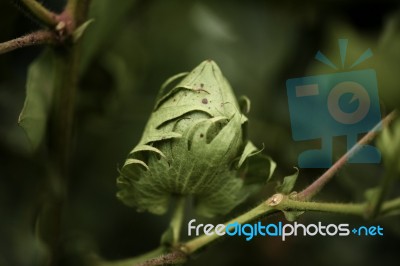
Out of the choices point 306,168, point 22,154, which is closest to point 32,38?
point 22,154

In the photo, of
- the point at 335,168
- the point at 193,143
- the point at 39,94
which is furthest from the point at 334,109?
the point at 39,94

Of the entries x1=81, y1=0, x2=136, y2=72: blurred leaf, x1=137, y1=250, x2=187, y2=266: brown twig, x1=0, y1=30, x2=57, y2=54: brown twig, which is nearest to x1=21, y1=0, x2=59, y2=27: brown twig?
x1=0, y1=30, x2=57, y2=54: brown twig

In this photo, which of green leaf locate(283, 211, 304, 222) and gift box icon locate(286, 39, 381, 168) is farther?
gift box icon locate(286, 39, 381, 168)

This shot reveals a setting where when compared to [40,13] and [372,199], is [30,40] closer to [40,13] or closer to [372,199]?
[40,13]

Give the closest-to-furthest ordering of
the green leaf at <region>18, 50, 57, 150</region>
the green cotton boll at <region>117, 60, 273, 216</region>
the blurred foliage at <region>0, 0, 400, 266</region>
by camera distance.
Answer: the green cotton boll at <region>117, 60, 273, 216</region>, the green leaf at <region>18, 50, 57, 150</region>, the blurred foliage at <region>0, 0, 400, 266</region>

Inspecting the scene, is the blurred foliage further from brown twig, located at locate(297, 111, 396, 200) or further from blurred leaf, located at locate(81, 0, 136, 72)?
brown twig, located at locate(297, 111, 396, 200)

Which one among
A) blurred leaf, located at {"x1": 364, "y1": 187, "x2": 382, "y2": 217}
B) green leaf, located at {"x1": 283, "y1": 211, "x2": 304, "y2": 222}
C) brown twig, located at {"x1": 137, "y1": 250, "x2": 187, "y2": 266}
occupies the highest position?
blurred leaf, located at {"x1": 364, "y1": 187, "x2": 382, "y2": 217}

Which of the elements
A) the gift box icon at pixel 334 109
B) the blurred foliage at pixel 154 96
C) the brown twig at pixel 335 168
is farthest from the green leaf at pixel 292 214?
the blurred foliage at pixel 154 96

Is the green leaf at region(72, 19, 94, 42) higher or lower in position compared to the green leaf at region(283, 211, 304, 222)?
higher
